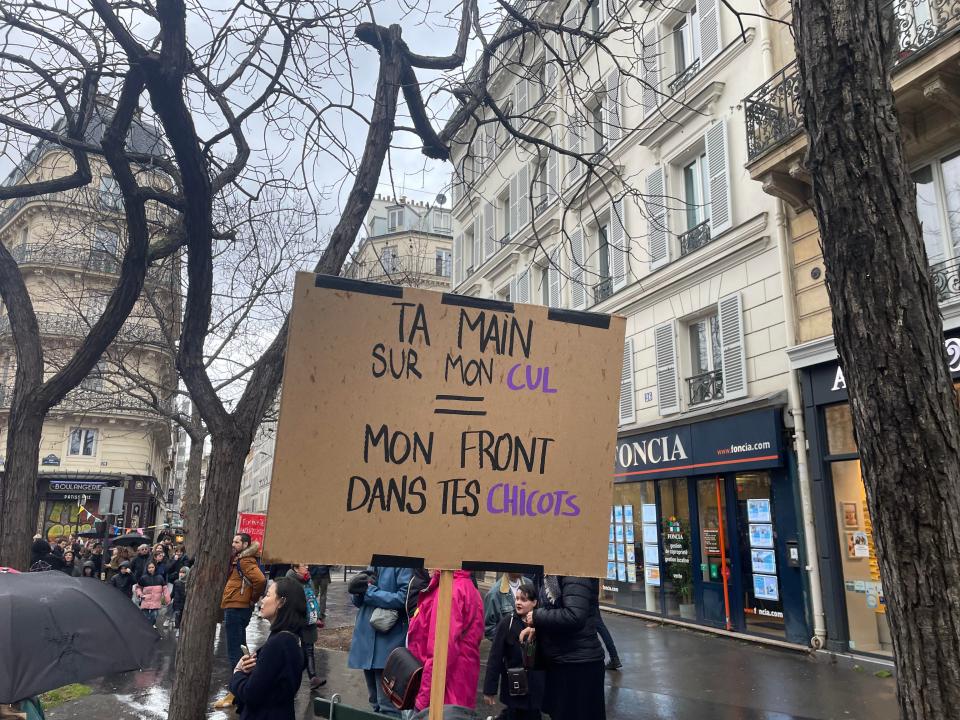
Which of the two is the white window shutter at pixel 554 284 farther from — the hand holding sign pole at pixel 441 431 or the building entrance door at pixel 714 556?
the hand holding sign pole at pixel 441 431

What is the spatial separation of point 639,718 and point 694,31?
40.8 ft

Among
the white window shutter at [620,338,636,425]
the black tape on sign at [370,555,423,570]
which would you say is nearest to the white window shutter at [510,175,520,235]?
the white window shutter at [620,338,636,425]

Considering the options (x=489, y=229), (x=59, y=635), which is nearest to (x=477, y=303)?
(x=59, y=635)

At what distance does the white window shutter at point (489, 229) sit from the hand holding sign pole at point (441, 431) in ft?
68.2

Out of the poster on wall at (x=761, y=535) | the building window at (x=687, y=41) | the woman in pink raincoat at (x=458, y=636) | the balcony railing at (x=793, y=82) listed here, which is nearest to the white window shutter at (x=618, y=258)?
the building window at (x=687, y=41)

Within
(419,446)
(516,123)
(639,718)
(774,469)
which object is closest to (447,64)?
(419,446)

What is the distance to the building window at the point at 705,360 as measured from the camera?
1323 cm

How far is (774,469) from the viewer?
11414 millimetres

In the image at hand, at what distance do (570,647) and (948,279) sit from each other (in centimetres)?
741

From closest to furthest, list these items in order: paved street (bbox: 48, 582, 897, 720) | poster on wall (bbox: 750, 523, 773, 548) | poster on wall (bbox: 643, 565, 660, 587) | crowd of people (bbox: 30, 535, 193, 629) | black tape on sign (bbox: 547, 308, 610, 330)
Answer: black tape on sign (bbox: 547, 308, 610, 330) → paved street (bbox: 48, 582, 897, 720) → poster on wall (bbox: 750, 523, 773, 548) → crowd of people (bbox: 30, 535, 193, 629) → poster on wall (bbox: 643, 565, 660, 587)

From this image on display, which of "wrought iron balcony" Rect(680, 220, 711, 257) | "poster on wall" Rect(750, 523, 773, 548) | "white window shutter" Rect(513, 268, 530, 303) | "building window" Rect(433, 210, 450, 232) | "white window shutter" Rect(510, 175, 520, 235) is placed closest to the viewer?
"poster on wall" Rect(750, 523, 773, 548)

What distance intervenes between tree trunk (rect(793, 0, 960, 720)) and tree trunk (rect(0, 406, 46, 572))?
7012 millimetres

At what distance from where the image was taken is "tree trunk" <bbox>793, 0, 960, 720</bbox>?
2.49 meters

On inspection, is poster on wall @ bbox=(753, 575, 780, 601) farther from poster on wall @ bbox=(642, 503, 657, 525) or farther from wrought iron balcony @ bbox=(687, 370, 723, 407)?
wrought iron balcony @ bbox=(687, 370, 723, 407)
